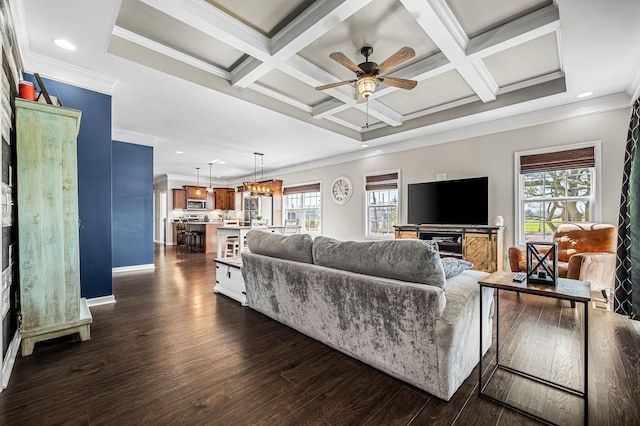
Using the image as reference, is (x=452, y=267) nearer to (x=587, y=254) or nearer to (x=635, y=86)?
(x=587, y=254)

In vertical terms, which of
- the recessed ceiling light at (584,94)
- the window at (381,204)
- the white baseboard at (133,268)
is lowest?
the white baseboard at (133,268)

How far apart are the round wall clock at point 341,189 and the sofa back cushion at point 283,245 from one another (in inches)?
166

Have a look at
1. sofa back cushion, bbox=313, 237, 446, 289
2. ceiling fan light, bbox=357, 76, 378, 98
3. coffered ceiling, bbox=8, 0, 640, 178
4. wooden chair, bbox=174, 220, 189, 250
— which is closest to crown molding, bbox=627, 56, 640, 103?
coffered ceiling, bbox=8, 0, 640, 178

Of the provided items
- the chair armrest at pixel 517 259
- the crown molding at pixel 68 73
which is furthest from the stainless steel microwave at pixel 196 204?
the chair armrest at pixel 517 259

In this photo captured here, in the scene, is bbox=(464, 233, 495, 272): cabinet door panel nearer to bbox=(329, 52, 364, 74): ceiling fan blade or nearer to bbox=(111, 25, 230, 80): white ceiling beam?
bbox=(329, 52, 364, 74): ceiling fan blade

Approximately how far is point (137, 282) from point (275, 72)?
383cm

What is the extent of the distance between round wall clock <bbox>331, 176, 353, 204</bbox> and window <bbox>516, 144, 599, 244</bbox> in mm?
3508

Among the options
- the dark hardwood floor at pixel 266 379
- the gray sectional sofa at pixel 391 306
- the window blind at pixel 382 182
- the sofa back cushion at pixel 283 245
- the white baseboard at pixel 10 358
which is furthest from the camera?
the window blind at pixel 382 182

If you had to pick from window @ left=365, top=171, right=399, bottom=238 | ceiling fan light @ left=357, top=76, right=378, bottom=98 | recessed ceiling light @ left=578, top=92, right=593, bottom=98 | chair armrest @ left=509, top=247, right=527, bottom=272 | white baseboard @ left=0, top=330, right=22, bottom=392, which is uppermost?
recessed ceiling light @ left=578, top=92, right=593, bottom=98

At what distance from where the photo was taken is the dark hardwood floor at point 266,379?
4.88ft

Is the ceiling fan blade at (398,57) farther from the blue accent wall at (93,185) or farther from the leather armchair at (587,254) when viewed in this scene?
the blue accent wall at (93,185)

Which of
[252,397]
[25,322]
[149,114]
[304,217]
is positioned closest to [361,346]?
[252,397]

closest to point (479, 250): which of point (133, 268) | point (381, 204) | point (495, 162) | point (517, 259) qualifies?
point (517, 259)

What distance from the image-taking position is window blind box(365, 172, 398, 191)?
601 cm
